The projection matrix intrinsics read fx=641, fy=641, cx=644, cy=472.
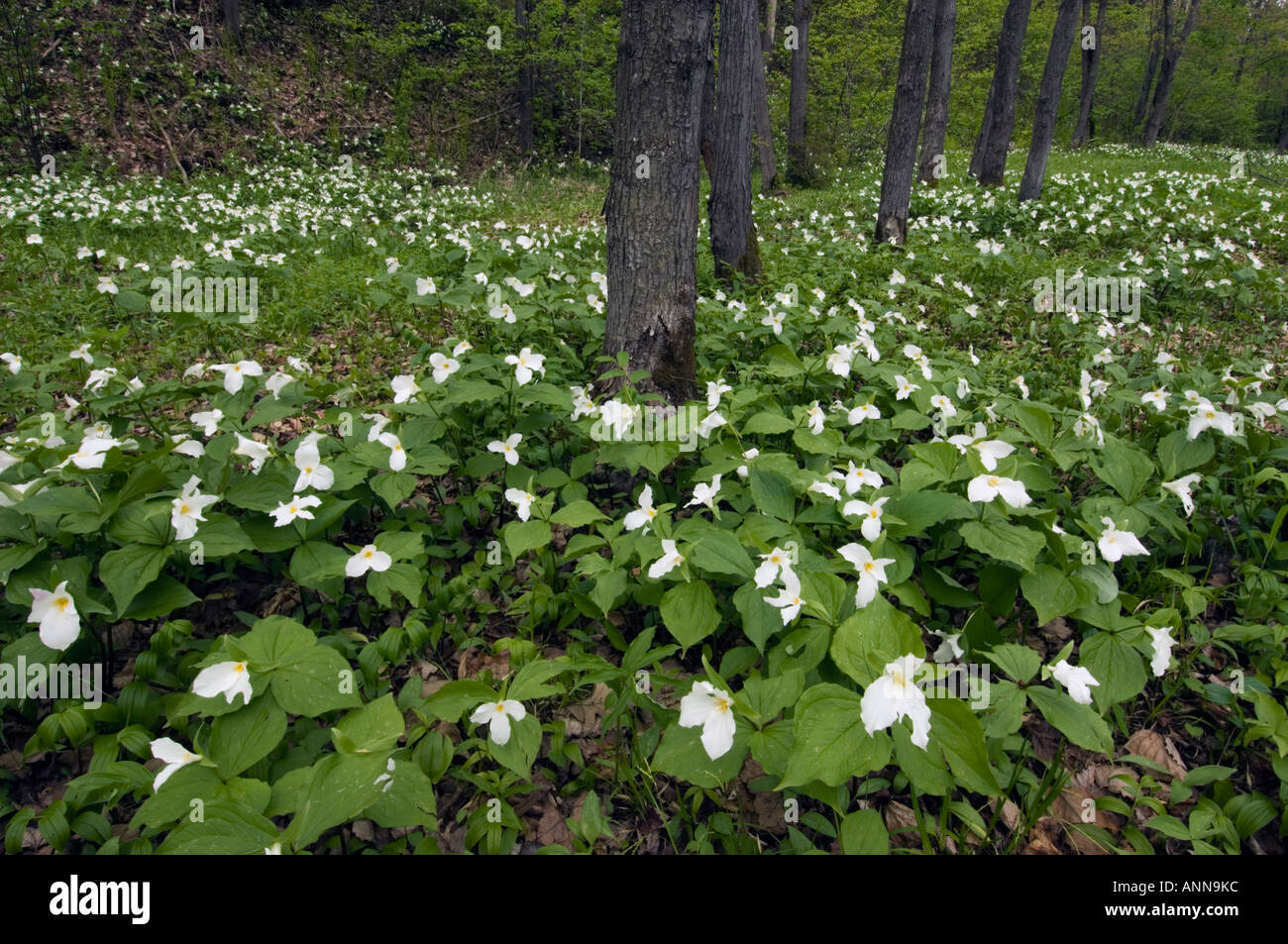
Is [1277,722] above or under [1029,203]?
under

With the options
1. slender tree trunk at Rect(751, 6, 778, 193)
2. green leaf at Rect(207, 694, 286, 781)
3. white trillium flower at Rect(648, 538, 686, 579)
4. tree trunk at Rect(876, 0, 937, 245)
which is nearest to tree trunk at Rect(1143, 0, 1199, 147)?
slender tree trunk at Rect(751, 6, 778, 193)

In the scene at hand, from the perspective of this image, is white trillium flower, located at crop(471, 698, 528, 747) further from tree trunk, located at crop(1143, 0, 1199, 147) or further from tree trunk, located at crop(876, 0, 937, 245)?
tree trunk, located at crop(1143, 0, 1199, 147)

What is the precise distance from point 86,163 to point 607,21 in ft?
30.7

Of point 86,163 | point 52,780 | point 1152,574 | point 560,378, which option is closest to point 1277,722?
point 1152,574

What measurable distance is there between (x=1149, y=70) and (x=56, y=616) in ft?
121

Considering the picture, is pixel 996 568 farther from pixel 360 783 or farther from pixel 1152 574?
pixel 360 783

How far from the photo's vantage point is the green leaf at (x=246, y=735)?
1469mm

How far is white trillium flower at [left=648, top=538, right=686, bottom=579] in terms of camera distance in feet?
5.98

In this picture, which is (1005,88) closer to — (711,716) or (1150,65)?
(711,716)

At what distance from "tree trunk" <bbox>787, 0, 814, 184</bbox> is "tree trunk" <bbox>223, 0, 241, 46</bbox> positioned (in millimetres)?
10826

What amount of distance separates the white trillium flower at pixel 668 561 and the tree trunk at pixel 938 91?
10697 millimetres

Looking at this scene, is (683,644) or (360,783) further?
(683,644)

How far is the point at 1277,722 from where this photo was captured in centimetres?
173
